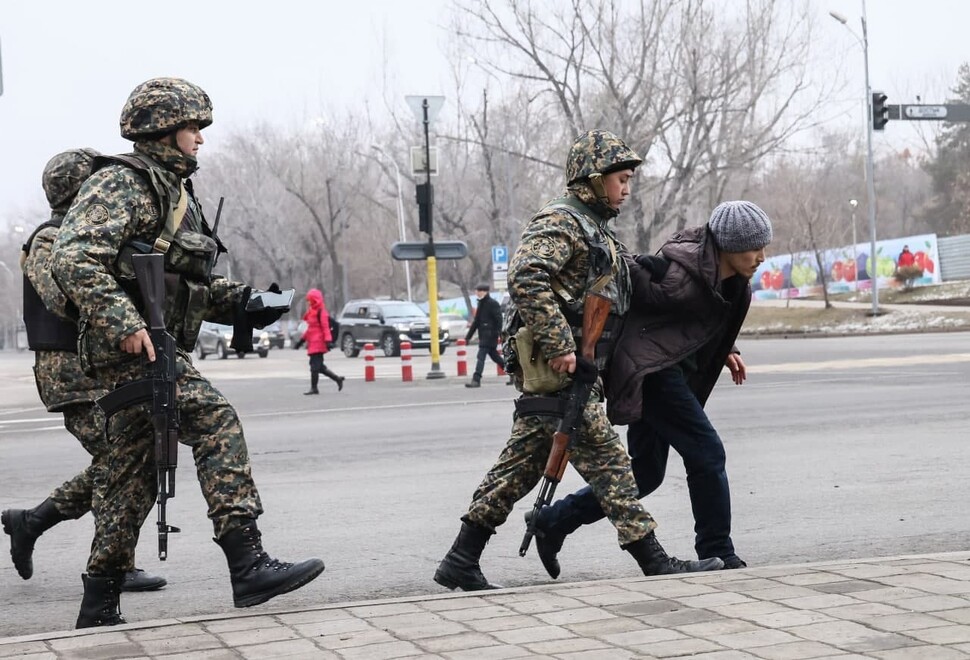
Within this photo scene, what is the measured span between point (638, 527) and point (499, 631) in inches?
45.9

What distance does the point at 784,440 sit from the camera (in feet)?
36.8

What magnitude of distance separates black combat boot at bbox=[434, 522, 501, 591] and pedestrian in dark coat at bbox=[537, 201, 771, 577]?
0.35 metres

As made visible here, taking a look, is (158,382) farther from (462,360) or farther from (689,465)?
(462,360)

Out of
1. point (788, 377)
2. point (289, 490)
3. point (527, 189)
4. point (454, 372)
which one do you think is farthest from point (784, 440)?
point (527, 189)

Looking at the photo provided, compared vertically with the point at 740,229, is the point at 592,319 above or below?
below

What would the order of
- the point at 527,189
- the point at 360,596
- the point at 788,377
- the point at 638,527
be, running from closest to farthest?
the point at 638,527
the point at 360,596
the point at 788,377
the point at 527,189

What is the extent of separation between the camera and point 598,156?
17.9ft

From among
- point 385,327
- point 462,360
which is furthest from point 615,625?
point 385,327

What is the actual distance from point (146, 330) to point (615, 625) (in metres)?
1.85

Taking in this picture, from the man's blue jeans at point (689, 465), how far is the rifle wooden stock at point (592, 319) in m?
0.36

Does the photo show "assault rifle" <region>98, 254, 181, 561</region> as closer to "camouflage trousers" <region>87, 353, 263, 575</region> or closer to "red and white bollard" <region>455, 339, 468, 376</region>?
"camouflage trousers" <region>87, 353, 263, 575</region>

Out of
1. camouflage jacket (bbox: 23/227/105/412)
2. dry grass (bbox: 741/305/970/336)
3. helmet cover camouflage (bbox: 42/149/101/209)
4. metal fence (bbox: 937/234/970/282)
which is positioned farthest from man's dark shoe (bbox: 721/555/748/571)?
metal fence (bbox: 937/234/970/282)

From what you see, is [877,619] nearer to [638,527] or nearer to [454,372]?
[638,527]

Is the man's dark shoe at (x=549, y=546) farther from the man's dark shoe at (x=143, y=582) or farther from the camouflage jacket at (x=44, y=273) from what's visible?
the camouflage jacket at (x=44, y=273)
